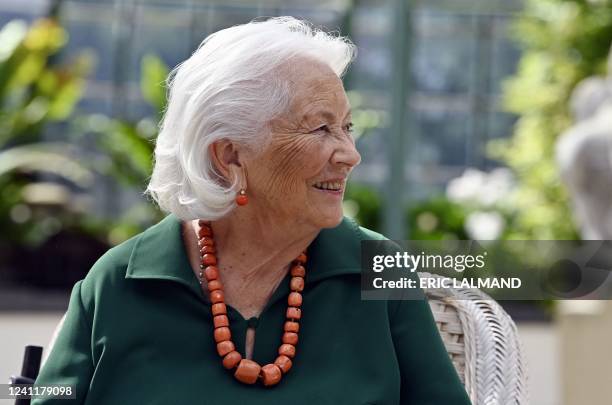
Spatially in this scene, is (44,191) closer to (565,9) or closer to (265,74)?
(565,9)

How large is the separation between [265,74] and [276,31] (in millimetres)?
98

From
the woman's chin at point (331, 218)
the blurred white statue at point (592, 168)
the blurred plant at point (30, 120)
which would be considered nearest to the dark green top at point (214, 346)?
the woman's chin at point (331, 218)

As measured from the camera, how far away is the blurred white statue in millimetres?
7457

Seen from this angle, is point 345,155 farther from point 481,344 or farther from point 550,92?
point 550,92

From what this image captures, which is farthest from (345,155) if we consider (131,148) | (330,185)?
(131,148)

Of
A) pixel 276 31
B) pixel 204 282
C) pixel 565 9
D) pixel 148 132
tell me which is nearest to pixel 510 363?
pixel 204 282

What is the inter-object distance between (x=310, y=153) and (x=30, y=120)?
10.2m

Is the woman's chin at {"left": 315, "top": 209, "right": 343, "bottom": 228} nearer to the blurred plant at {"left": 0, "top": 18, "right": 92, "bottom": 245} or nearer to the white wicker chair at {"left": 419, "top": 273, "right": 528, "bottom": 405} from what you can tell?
the white wicker chair at {"left": 419, "top": 273, "right": 528, "bottom": 405}

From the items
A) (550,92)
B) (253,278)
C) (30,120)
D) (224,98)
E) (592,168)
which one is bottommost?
(253,278)

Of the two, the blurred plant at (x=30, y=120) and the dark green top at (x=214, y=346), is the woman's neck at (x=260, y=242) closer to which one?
the dark green top at (x=214, y=346)

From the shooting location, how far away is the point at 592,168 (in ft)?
25.2

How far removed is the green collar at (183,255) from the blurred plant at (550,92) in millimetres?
10133

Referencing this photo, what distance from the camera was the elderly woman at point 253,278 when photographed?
211 centimetres

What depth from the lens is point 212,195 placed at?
2213mm
